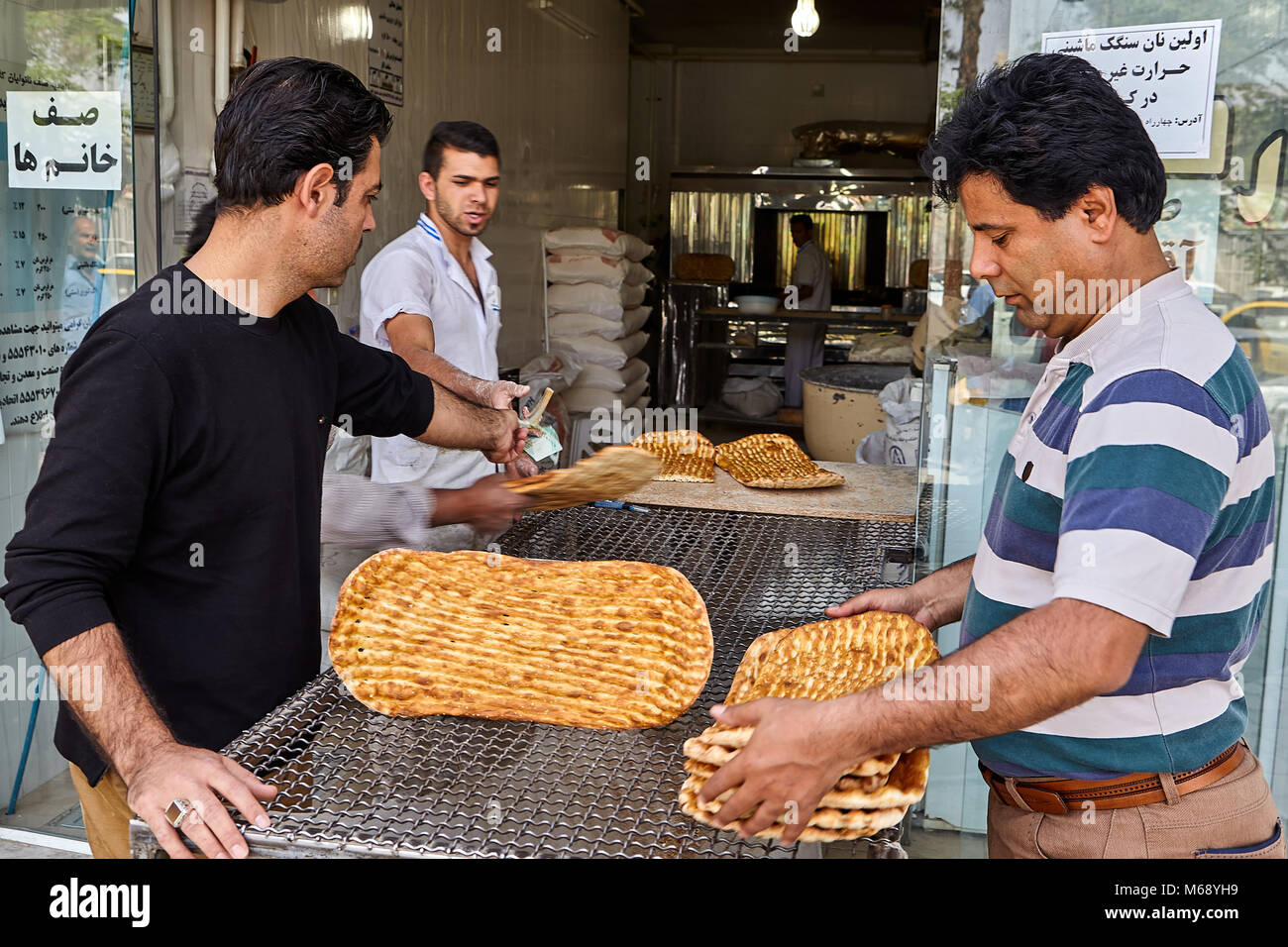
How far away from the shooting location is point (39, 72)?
10.1ft

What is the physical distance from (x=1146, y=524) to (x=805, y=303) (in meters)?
9.77

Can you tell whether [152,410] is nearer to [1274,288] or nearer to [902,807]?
[902,807]

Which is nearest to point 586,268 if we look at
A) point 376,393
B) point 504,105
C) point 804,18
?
point 504,105

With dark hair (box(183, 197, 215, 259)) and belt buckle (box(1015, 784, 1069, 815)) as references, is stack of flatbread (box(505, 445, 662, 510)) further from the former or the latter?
belt buckle (box(1015, 784, 1069, 815))

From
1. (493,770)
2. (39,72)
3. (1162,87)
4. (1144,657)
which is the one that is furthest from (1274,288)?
(39,72)

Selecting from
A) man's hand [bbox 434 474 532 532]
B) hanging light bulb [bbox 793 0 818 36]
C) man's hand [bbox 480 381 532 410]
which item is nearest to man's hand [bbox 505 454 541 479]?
man's hand [bbox 480 381 532 410]

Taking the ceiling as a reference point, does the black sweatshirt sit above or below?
below

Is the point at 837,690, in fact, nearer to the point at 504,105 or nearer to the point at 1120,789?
the point at 1120,789

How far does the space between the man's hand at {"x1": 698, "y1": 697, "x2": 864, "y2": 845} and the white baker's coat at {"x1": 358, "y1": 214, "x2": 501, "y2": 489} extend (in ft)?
7.53

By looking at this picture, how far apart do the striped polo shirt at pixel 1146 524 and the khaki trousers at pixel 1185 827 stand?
0.20 feet

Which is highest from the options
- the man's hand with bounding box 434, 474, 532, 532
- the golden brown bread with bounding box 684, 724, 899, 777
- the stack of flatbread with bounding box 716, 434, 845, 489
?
the man's hand with bounding box 434, 474, 532, 532

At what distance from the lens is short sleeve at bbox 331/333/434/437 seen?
202cm

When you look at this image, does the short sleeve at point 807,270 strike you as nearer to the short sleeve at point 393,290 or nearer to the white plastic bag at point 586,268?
the white plastic bag at point 586,268
